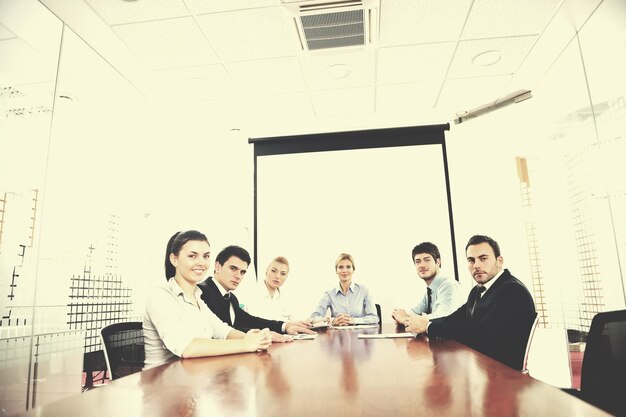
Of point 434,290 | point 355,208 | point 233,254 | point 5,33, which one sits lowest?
point 434,290

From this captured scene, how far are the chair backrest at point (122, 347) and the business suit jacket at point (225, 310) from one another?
0.54 m

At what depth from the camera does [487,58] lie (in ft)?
11.0

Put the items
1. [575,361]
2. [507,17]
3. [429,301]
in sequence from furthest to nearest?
[575,361] < [429,301] < [507,17]

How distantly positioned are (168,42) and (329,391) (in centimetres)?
299

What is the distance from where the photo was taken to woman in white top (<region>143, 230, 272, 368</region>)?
150 cm

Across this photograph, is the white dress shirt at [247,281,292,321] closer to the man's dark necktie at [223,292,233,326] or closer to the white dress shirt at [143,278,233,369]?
the man's dark necktie at [223,292,233,326]

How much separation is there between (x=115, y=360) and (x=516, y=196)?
4.44 meters

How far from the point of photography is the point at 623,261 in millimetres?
2689

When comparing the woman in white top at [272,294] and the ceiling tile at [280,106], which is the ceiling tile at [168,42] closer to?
the ceiling tile at [280,106]

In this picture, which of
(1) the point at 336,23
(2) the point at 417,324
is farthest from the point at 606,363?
(1) the point at 336,23

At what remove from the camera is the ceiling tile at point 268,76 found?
334cm

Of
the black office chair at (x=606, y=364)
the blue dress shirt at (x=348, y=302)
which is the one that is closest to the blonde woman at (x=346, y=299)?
the blue dress shirt at (x=348, y=302)

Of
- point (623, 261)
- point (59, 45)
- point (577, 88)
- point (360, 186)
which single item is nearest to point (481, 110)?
point (577, 88)

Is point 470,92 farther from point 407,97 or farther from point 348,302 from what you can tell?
point 348,302
